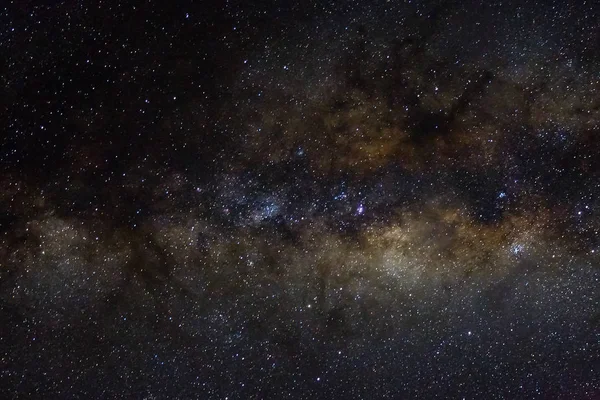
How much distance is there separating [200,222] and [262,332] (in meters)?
1.43

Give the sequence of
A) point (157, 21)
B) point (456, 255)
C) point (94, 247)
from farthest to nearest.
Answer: point (456, 255), point (94, 247), point (157, 21)

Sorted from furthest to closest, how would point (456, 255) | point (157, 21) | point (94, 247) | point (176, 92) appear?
point (456, 255)
point (94, 247)
point (176, 92)
point (157, 21)

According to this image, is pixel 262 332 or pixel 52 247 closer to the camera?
pixel 52 247

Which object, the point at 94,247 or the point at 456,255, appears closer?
the point at 94,247

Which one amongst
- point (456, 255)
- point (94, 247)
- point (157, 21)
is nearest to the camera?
point (157, 21)

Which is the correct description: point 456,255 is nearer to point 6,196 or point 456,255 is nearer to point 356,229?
point 356,229

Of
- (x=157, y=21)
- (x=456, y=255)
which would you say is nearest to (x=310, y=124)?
(x=157, y=21)

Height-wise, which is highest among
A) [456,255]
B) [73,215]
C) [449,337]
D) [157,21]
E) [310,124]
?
[157,21]

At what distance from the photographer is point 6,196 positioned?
474cm

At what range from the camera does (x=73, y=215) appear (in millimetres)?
4953

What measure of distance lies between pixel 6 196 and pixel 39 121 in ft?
2.63

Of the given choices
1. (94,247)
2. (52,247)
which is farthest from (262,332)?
(52,247)

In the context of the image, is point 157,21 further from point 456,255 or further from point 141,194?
point 456,255

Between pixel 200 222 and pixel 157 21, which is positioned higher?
pixel 157 21
